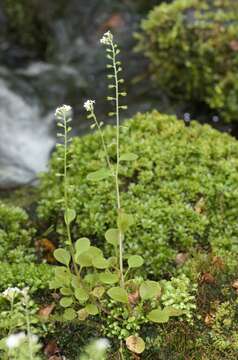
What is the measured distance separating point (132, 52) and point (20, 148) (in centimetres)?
225

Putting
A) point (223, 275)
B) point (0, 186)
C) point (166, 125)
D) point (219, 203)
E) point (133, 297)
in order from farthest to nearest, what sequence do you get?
point (0, 186), point (166, 125), point (219, 203), point (223, 275), point (133, 297)

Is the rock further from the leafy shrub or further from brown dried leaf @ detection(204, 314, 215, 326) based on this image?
brown dried leaf @ detection(204, 314, 215, 326)

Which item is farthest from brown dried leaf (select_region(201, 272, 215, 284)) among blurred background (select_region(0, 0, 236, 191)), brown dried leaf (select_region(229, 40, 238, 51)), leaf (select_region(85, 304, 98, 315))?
brown dried leaf (select_region(229, 40, 238, 51))

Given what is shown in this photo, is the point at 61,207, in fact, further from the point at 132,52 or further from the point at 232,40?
the point at 132,52

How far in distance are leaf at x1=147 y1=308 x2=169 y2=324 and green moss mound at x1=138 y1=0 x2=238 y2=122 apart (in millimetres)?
3831

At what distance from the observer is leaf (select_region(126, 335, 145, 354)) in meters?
3.14

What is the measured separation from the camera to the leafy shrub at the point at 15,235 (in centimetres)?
397

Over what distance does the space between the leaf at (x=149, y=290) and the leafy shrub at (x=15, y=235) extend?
3.57 feet

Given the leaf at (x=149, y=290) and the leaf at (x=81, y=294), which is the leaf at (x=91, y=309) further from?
the leaf at (x=149, y=290)

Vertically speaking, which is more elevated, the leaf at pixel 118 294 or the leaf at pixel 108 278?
the leaf at pixel 108 278

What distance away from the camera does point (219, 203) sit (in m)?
4.26

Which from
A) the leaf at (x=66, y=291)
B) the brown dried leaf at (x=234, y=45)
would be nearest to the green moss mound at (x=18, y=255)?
the leaf at (x=66, y=291)

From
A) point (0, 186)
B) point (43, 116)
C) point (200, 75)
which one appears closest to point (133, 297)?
point (0, 186)

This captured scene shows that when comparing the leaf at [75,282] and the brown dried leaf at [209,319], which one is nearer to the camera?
the leaf at [75,282]
